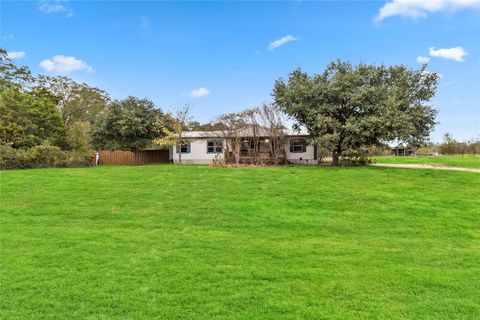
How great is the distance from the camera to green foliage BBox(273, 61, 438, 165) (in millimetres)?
17141

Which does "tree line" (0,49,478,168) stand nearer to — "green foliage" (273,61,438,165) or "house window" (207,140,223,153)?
"green foliage" (273,61,438,165)

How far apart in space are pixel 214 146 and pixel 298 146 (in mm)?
6580

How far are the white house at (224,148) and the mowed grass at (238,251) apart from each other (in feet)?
32.3

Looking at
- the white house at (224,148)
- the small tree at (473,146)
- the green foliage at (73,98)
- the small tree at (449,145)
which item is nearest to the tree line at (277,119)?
the white house at (224,148)

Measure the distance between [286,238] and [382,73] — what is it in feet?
65.4

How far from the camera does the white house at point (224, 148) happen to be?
21.1 metres

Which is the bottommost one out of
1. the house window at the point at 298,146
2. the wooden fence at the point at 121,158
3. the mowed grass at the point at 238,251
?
the mowed grass at the point at 238,251

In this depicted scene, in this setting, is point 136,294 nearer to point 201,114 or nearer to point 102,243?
point 102,243

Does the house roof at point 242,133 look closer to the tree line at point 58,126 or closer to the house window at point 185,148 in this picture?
the house window at point 185,148

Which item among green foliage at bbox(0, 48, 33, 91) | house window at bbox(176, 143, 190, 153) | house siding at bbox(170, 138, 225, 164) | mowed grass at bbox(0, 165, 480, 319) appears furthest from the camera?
house window at bbox(176, 143, 190, 153)

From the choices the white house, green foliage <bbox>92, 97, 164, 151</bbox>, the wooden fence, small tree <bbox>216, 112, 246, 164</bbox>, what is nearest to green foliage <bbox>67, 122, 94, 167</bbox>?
green foliage <bbox>92, 97, 164, 151</bbox>

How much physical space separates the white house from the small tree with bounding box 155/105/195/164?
1.55 ft

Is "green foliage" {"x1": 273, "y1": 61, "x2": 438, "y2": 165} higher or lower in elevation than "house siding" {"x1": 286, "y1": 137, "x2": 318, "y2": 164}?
higher

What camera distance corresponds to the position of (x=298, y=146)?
23031 millimetres
